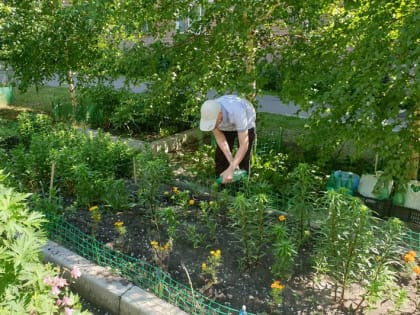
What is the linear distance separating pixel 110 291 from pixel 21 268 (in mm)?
1063

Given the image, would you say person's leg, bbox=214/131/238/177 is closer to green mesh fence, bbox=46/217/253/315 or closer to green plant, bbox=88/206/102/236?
green plant, bbox=88/206/102/236

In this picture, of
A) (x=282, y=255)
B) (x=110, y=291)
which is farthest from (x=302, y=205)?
(x=110, y=291)

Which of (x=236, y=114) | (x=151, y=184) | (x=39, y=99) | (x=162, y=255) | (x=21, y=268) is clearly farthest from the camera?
(x=39, y=99)

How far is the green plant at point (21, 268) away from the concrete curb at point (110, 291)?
53 centimetres

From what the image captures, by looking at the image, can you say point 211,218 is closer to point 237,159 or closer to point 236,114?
point 237,159

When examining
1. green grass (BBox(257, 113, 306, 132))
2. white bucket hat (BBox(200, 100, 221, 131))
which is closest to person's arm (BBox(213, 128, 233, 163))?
white bucket hat (BBox(200, 100, 221, 131))

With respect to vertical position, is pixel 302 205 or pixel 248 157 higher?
pixel 248 157

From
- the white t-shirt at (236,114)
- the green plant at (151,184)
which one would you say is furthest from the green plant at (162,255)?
the white t-shirt at (236,114)

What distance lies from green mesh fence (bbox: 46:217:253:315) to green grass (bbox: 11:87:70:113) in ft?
18.4

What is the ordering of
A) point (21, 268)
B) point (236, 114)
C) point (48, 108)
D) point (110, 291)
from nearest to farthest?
point (21, 268) → point (110, 291) → point (236, 114) → point (48, 108)

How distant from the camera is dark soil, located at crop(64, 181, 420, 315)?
9.04ft

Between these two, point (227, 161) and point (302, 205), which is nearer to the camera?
point (302, 205)

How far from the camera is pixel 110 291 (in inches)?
110

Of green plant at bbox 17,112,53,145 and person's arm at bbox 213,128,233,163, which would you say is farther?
green plant at bbox 17,112,53,145
